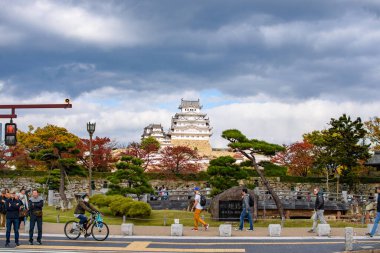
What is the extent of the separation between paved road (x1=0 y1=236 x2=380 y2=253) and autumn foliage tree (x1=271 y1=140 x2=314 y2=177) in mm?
46310

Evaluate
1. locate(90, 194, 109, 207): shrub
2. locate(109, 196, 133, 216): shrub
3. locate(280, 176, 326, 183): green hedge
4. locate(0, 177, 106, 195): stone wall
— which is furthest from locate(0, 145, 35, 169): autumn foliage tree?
locate(109, 196, 133, 216): shrub

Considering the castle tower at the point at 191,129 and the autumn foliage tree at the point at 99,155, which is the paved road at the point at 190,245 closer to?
the autumn foliage tree at the point at 99,155

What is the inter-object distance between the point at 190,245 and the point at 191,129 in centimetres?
9400

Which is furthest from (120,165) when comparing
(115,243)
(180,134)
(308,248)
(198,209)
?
(180,134)

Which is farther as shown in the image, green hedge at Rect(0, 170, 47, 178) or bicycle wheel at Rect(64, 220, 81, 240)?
green hedge at Rect(0, 170, 47, 178)

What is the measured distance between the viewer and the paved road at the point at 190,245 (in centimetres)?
1525

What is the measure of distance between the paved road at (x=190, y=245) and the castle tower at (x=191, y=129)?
299 ft

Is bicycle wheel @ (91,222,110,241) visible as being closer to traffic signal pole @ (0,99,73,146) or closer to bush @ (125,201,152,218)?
bush @ (125,201,152,218)

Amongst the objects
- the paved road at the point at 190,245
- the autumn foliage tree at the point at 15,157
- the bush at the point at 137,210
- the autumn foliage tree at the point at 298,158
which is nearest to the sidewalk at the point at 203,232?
the paved road at the point at 190,245

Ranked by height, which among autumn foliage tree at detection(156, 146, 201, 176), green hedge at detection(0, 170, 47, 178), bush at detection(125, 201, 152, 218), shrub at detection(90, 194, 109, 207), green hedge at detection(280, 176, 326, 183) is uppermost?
autumn foliage tree at detection(156, 146, 201, 176)

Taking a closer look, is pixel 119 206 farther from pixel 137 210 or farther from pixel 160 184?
pixel 160 184

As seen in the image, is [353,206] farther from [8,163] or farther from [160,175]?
[8,163]

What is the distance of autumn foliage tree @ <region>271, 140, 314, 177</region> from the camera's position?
208ft

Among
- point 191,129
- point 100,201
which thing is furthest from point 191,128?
point 100,201
